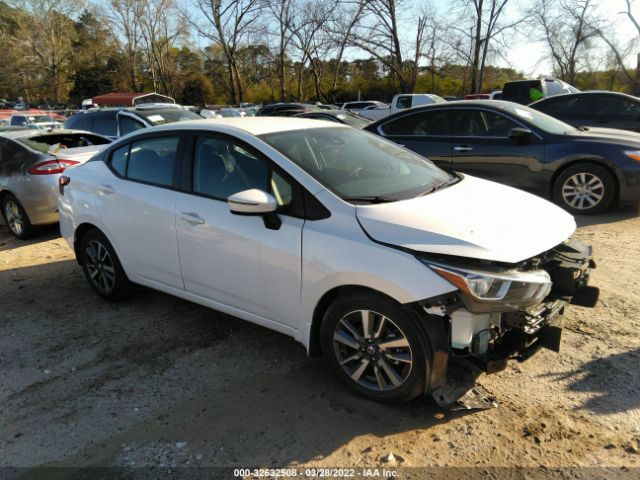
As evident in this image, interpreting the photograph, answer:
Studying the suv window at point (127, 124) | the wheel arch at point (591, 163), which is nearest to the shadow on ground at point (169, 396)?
the wheel arch at point (591, 163)

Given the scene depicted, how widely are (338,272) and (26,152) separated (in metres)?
6.06

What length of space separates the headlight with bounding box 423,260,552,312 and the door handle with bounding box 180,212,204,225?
1.68 metres

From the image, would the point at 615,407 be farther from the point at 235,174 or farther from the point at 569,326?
the point at 235,174

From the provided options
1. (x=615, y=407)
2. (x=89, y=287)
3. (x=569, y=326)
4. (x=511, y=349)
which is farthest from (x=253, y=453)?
(x=89, y=287)

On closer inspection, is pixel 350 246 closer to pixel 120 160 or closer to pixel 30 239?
pixel 120 160

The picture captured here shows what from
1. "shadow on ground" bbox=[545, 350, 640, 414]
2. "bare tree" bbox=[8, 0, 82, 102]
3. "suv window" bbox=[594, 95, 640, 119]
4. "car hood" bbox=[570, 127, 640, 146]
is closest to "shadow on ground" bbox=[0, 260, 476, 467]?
"shadow on ground" bbox=[545, 350, 640, 414]

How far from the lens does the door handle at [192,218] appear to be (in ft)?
11.6

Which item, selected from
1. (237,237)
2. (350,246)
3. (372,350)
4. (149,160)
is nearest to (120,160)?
(149,160)

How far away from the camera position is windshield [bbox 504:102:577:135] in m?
7.02

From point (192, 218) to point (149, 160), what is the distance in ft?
2.87

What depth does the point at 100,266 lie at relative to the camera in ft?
15.1

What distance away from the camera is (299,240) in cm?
303

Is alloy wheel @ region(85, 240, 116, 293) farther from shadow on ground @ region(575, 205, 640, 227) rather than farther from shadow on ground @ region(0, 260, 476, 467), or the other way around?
shadow on ground @ region(575, 205, 640, 227)

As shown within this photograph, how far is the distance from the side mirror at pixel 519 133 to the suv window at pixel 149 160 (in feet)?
15.7
